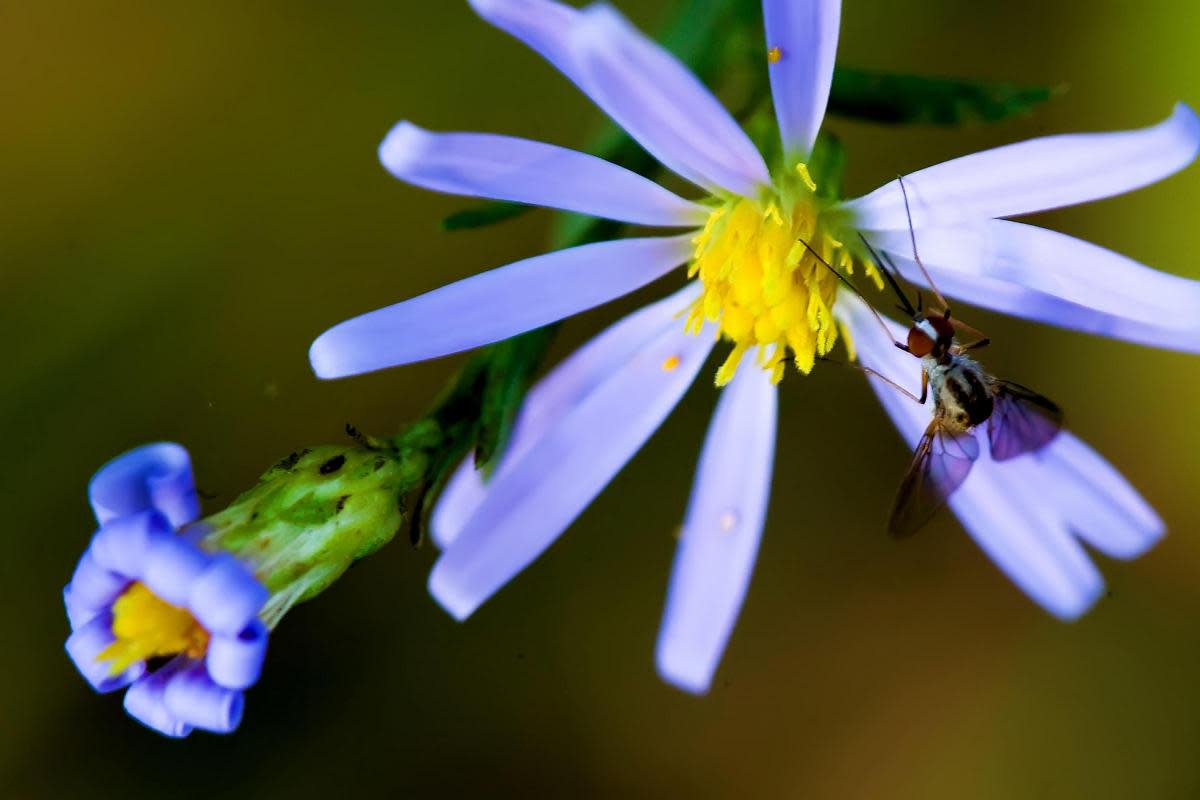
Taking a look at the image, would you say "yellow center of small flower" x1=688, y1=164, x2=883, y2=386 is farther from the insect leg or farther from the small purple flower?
the small purple flower

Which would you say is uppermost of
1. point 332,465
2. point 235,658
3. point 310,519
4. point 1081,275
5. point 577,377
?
point 1081,275

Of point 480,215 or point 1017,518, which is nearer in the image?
point 480,215

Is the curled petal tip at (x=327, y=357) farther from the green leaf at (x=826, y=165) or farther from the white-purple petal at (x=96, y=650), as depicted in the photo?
the green leaf at (x=826, y=165)

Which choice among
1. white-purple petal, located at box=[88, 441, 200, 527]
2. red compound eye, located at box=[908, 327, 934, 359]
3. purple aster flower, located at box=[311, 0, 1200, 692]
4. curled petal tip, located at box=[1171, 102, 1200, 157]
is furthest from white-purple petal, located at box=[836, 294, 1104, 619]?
white-purple petal, located at box=[88, 441, 200, 527]

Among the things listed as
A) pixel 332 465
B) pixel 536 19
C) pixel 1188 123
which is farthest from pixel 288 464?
pixel 1188 123

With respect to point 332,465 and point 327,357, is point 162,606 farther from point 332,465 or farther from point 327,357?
point 327,357

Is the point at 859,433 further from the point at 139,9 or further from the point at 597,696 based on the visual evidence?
the point at 139,9

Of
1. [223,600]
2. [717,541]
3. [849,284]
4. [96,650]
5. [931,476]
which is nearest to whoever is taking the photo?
[223,600]
